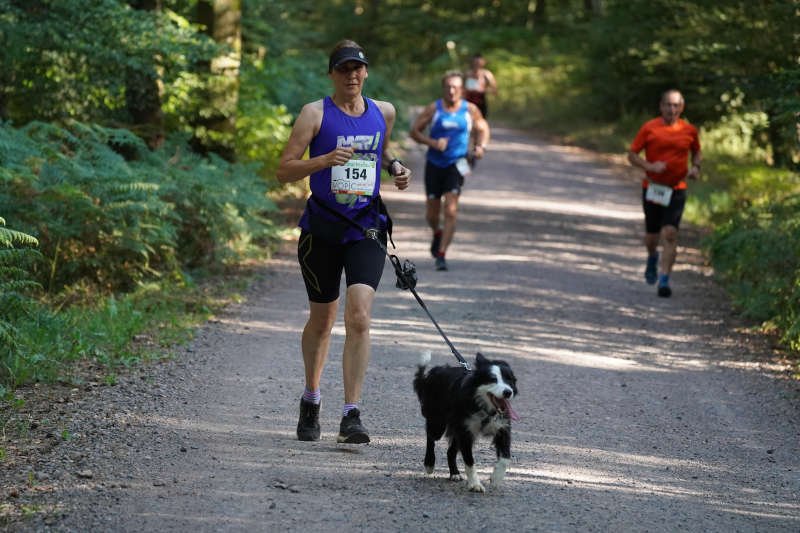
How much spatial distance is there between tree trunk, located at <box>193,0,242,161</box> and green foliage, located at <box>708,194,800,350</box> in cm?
752

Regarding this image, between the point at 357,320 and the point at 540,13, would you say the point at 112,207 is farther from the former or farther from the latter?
the point at 540,13

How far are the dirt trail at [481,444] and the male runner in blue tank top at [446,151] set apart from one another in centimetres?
66

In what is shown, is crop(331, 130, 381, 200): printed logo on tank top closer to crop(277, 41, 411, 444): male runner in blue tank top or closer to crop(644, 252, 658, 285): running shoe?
crop(277, 41, 411, 444): male runner in blue tank top

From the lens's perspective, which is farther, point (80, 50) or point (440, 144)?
point (440, 144)

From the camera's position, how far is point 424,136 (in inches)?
483

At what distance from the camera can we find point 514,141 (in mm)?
29172

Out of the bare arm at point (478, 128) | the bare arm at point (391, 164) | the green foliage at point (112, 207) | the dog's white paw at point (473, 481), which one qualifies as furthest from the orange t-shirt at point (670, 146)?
the dog's white paw at point (473, 481)

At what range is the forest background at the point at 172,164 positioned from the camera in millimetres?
8859

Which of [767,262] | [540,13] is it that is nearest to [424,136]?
[767,262]

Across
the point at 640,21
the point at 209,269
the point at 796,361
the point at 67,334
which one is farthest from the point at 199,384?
the point at 640,21

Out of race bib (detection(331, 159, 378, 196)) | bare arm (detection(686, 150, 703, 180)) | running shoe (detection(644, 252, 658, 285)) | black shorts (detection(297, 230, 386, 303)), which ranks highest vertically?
bare arm (detection(686, 150, 703, 180))

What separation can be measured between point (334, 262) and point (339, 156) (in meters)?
0.75

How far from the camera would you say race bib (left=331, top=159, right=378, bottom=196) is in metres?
5.71

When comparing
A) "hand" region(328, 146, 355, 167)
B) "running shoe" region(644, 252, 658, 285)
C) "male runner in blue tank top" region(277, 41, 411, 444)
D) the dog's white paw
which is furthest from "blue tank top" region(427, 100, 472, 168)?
the dog's white paw
